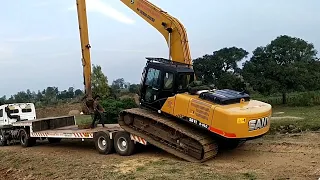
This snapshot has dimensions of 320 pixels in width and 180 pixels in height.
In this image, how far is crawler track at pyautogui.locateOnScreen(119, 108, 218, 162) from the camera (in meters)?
11.8

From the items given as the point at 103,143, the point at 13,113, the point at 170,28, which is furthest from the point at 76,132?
the point at 13,113

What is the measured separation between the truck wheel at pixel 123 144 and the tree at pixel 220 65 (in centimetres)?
1896

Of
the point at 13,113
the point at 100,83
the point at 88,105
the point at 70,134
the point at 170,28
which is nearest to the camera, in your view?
the point at 170,28

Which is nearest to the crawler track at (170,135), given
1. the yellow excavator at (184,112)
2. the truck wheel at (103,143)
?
the yellow excavator at (184,112)

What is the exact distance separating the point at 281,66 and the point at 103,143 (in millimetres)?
21406

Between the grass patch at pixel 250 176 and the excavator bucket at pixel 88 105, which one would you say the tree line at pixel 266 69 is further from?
the grass patch at pixel 250 176

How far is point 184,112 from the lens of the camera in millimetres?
12320

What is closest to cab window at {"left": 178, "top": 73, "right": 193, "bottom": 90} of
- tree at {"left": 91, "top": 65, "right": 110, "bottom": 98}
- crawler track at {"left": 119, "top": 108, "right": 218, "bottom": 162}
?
crawler track at {"left": 119, "top": 108, "right": 218, "bottom": 162}

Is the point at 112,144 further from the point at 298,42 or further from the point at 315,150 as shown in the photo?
the point at 298,42

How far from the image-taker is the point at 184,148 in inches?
480

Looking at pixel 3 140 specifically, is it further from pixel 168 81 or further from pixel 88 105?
pixel 168 81

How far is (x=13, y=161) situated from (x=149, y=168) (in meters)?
5.89

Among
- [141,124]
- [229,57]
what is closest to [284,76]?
[229,57]

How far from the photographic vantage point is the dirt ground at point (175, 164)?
10.3 metres
